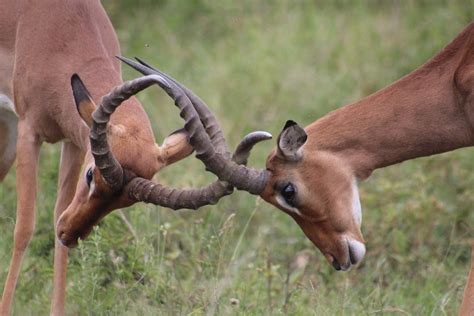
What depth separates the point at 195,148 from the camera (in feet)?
19.8

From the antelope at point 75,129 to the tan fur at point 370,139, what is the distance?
37 cm

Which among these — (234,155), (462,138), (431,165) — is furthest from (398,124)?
(431,165)

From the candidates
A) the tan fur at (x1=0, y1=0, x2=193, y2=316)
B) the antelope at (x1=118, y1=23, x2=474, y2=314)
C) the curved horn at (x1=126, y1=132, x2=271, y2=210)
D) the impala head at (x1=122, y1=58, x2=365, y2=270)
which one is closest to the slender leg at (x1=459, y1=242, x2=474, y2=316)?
the antelope at (x1=118, y1=23, x2=474, y2=314)

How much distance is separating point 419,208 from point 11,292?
2.93 metres

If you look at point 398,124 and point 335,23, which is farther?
point 335,23

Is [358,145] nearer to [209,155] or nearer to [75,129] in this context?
[209,155]

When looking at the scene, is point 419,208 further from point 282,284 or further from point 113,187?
point 113,187

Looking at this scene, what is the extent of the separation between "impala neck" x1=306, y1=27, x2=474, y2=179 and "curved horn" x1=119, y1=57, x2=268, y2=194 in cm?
38

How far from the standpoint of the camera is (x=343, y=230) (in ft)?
21.0

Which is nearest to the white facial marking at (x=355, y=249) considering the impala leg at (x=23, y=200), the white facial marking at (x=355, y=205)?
the white facial marking at (x=355, y=205)

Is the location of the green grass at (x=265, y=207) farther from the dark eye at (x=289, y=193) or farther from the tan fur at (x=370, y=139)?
the dark eye at (x=289, y=193)

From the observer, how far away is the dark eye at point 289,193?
247 inches

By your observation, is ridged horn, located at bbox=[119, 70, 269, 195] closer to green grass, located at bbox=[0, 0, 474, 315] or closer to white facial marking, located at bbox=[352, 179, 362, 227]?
white facial marking, located at bbox=[352, 179, 362, 227]

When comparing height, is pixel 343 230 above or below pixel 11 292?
above
